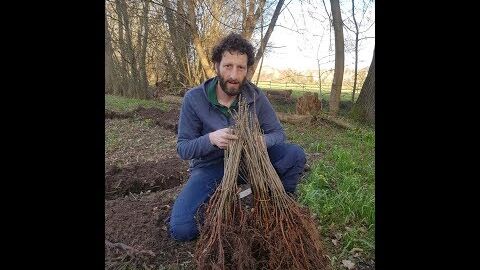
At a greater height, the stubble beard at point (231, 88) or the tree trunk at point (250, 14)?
the tree trunk at point (250, 14)

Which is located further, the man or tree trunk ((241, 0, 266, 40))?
tree trunk ((241, 0, 266, 40))

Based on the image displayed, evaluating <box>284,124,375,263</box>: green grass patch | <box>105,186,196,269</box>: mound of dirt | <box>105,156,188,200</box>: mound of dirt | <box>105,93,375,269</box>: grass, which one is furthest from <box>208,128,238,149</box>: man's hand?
<box>105,156,188,200</box>: mound of dirt

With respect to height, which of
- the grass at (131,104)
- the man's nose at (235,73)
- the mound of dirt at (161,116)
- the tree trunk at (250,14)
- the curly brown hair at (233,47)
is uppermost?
the tree trunk at (250,14)

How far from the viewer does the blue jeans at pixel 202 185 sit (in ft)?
8.45

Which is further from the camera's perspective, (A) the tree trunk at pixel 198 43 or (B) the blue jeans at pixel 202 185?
(A) the tree trunk at pixel 198 43

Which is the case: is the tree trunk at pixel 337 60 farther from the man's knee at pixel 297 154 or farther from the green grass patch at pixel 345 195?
the man's knee at pixel 297 154

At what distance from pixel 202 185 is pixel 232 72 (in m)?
0.76

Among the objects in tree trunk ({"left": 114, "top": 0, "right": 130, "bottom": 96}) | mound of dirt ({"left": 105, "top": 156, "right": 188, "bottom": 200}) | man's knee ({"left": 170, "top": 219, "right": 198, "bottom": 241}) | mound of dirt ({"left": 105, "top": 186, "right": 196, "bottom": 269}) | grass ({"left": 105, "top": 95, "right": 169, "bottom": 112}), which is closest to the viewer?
mound of dirt ({"left": 105, "top": 186, "right": 196, "bottom": 269})

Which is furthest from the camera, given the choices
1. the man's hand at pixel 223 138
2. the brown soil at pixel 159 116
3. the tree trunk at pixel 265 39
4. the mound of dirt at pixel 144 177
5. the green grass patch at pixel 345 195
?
the brown soil at pixel 159 116

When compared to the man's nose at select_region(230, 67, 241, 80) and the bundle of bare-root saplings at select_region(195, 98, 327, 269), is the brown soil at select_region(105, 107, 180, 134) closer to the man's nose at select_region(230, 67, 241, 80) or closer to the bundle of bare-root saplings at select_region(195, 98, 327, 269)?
the man's nose at select_region(230, 67, 241, 80)

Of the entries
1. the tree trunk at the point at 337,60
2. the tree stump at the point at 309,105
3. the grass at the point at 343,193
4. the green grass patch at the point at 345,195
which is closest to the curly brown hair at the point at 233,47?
the grass at the point at 343,193

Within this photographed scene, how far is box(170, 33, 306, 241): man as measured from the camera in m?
2.58

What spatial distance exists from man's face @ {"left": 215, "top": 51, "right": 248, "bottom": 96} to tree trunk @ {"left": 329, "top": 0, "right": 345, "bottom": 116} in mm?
1243
